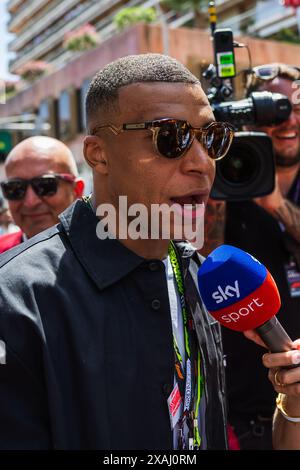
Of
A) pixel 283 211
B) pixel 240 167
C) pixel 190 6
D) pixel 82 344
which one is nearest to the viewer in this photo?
pixel 82 344

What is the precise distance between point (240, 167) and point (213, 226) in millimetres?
305

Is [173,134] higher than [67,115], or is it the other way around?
[67,115]

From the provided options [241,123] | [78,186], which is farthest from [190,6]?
[241,123]

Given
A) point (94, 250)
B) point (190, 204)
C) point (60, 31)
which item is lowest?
point (94, 250)

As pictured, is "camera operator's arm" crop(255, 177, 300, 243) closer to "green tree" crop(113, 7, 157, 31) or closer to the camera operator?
the camera operator

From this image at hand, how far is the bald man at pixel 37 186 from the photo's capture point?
9.39 ft

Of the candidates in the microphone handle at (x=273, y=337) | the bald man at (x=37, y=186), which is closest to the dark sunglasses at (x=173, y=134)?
the microphone handle at (x=273, y=337)

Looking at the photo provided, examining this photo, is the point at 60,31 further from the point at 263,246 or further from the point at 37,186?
the point at 263,246

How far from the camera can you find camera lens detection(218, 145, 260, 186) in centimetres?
241

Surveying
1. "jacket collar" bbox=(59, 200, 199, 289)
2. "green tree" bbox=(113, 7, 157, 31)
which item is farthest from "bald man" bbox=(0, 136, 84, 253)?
"green tree" bbox=(113, 7, 157, 31)

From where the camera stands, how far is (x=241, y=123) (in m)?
2.32

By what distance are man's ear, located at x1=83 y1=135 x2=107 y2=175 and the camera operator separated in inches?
39.2
